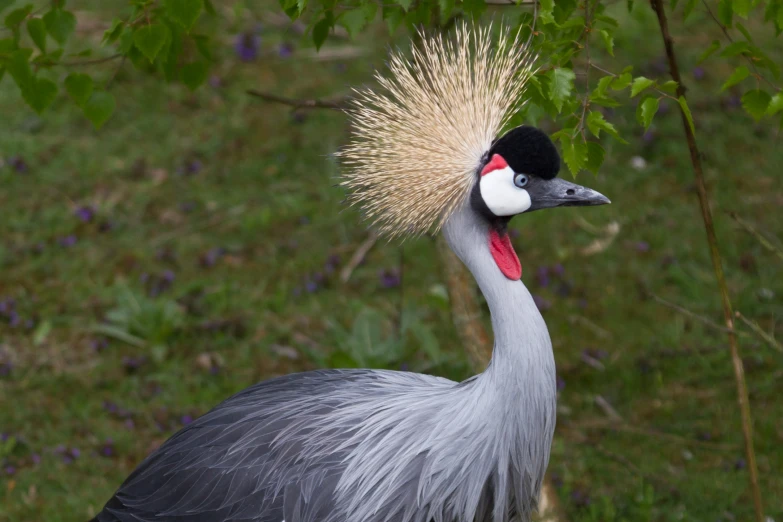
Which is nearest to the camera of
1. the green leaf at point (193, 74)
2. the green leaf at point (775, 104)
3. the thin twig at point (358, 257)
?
the green leaf at point (775, 104)

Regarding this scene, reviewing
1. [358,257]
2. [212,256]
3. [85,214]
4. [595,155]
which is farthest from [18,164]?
[595,155]

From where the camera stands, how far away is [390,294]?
13.8ft

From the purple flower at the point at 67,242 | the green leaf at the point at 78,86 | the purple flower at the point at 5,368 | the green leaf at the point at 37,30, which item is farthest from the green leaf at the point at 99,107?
the purple flower at the point at 67,242

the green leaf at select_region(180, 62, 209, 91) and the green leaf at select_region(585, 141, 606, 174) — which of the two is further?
the green leaf at select_region(180, 62, 209, 91)

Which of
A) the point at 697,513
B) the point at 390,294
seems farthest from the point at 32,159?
the point at 697,513

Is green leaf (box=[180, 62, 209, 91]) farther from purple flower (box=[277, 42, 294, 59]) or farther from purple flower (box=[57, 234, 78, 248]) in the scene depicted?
purple flower (box=[277, 42, 294, 59])

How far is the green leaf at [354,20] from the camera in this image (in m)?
2.17

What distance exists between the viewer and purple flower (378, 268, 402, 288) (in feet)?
13.8

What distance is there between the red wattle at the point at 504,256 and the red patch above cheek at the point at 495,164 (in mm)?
128

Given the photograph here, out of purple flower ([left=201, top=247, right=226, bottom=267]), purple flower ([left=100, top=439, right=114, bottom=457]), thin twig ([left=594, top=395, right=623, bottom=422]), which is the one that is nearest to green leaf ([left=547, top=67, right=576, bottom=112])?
thin twig ([left=594, top=395, right=623, bottom=422])

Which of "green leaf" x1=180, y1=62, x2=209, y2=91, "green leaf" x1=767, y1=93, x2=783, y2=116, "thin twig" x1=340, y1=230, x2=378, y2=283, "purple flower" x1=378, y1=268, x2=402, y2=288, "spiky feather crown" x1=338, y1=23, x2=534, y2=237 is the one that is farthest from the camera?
"thin twig" x1=340, y1=230, x2=378, y2=283

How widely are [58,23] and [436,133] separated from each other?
91 centimetres

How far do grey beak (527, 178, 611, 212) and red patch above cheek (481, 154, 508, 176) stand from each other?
2.9 inches

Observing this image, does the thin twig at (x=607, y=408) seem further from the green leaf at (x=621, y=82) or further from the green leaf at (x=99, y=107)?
the green leaf at (x=99, y=107)
